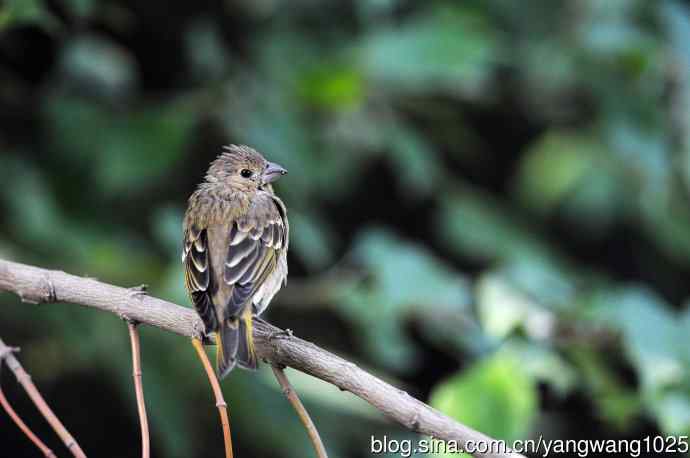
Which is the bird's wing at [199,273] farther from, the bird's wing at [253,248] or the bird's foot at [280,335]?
the bird's foot at [280,335]

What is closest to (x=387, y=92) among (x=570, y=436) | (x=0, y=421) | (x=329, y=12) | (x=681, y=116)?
(x=329, y=12)

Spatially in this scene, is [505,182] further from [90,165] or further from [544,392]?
[90,165]

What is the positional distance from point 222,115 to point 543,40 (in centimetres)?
216

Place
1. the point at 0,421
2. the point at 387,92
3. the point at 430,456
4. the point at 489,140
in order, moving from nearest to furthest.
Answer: the point at 430,456 < the point at 0,421 < the point at 387,92 < the point at 489,140

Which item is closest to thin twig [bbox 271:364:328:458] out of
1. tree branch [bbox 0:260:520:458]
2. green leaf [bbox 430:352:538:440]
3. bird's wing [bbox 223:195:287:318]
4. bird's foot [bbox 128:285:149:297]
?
tree branch [bbox 0:260:520:458]

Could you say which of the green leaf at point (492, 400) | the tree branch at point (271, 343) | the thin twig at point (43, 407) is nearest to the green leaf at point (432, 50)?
the green leaf at point (492, 400)

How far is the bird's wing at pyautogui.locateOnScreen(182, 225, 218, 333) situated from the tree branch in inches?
3.0

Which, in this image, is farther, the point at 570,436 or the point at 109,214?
the point at 570,436

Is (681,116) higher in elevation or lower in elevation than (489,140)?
lower

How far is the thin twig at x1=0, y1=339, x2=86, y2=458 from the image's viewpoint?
231 centimetres

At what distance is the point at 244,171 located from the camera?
429cm

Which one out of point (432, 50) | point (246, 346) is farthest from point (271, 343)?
point (432, 50)

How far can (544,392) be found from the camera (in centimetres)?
567

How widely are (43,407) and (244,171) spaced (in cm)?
207
